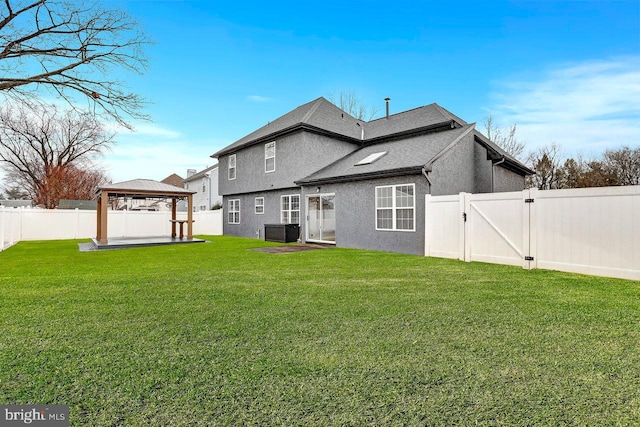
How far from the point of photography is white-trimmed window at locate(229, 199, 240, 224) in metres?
18.9

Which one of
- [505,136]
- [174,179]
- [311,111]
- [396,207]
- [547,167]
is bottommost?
[396,207]

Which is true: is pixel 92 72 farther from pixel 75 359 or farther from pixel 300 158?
pixel 75 359

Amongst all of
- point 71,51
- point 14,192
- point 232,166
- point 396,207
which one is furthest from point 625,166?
point 14,192

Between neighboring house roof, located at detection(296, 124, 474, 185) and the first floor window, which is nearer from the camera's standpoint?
neighboring house roof, located at detection(296, 124, 474, 185)

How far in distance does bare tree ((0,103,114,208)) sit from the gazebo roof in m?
16.9

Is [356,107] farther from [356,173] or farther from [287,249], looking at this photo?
[287,249]

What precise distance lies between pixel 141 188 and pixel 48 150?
24607 millimetres

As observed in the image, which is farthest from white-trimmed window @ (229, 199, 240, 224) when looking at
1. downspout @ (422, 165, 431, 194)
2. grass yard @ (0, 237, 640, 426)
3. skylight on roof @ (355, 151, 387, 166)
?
grass yard @ (0, 237, 640, 426)

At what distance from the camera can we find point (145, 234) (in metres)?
18.8

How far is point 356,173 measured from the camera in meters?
11.4

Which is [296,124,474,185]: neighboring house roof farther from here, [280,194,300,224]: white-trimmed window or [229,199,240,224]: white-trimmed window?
[229,199,240,224]: white-trimmed window

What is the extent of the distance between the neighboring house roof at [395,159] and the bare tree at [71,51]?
25.8ft

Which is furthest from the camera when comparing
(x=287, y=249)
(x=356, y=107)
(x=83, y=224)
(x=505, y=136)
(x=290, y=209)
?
(x=356, y=107)

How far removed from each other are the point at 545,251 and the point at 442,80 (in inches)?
507
